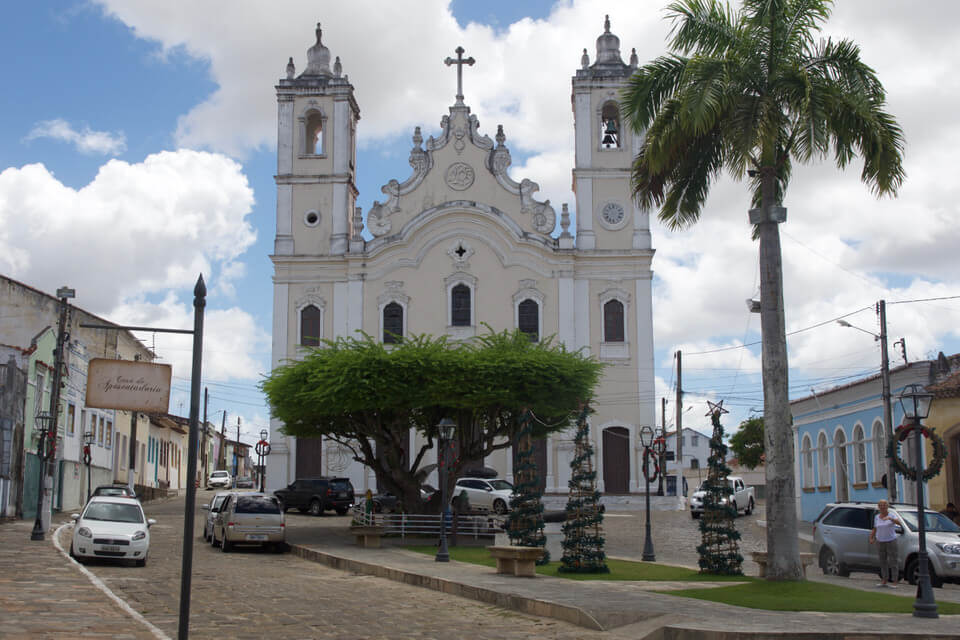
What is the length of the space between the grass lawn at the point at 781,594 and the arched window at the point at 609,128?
28.8 metres

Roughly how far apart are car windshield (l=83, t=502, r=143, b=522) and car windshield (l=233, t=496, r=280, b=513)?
4.06 metres

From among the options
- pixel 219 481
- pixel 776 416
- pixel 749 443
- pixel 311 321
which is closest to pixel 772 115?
pixel 776 416

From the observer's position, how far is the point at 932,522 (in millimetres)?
18641

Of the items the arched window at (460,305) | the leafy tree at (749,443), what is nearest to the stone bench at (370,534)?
the arched window at (460,305)

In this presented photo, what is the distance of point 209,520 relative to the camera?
27.5 metres

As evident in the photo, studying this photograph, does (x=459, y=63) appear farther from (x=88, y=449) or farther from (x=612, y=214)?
(x=88, y=449)

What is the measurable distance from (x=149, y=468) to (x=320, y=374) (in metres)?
35.9

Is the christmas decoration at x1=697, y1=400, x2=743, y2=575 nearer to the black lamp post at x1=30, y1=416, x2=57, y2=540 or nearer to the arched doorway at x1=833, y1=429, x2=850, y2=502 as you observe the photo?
the arched doorway at x1=833, y1=429, x2=850, y2=502

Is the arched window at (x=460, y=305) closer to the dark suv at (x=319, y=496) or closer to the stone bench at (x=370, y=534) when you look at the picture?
the dark suv at (x=319, y=496)

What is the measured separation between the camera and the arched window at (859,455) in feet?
101

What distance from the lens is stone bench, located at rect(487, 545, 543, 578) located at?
56.0ft

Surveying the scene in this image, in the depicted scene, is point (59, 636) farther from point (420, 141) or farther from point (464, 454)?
point (420, 141)

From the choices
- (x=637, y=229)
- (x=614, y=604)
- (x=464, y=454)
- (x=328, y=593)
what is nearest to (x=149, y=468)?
(x=637, y=229)

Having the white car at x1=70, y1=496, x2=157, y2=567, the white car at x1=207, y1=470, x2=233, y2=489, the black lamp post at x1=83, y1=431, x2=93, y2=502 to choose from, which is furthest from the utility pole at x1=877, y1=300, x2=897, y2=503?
the white car at x1=207, y1=470, x2=233, y2=489
